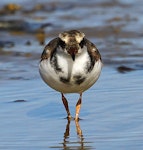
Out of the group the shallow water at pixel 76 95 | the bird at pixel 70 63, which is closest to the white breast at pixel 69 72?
the bird at pixel 70 63

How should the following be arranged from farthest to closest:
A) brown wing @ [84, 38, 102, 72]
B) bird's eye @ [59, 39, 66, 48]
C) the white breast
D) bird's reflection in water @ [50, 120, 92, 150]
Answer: brown wing @ [84, 38, 102, 72] → the white breast → bird's eye @ [59, 39, 66, 48] → bird's reflection in water @ [50, 120, 92, 150]

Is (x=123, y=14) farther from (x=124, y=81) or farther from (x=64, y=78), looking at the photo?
(x=64, y=78)

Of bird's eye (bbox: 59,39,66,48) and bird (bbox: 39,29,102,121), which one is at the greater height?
bird's eye (bbox: 59,39,66,48)

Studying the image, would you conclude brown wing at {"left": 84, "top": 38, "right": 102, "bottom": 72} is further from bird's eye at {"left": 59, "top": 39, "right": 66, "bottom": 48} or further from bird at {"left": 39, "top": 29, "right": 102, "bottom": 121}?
bird's eye at {"left": 59, "top": 39, "right": 66, "bottom": 48}

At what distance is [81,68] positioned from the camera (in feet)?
22.1

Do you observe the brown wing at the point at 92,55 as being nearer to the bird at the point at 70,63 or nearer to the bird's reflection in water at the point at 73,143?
the bird at the point at 70,63

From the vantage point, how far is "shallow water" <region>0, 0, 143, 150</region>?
21.1 ft

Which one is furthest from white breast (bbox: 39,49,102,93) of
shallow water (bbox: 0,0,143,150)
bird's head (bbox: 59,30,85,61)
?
shallow water (bbox: 0,0,143,150)

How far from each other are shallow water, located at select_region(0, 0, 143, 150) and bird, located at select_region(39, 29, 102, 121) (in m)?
0.45

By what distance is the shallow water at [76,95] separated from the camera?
643cm

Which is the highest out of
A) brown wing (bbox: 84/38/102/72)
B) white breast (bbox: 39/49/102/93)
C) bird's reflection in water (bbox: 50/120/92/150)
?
brown wing (bbox: 84/38/102/72)

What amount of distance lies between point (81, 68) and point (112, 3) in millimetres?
9062

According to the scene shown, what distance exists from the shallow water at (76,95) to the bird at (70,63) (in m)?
0.45

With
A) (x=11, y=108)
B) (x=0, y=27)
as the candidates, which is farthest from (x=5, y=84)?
(x=0, y=27)
